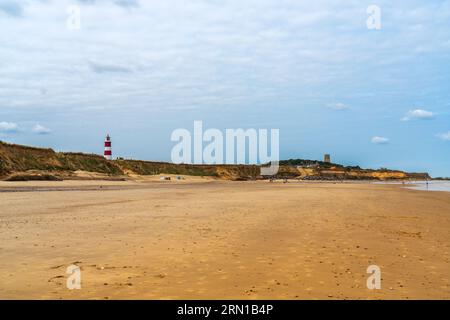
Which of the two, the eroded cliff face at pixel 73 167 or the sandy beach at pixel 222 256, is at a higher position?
the eroded cliff face at pixel 73 167

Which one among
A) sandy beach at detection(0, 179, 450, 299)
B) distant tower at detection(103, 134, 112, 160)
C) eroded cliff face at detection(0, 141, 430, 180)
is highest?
distant tower at detection(103, 134, 112, 160)

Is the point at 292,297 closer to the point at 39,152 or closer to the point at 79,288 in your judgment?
the point at 79,288

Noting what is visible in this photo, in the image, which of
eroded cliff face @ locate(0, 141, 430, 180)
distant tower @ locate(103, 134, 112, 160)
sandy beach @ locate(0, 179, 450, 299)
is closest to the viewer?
sandy beach @ locate(0, 179, 450, 299)

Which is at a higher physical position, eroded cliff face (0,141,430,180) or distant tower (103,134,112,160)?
distant tower (103,134,112,160)

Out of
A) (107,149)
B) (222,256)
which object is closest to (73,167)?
(107,149)

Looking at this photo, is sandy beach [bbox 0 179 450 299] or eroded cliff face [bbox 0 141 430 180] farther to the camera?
eroded cliff face [bbox 0 141 430 180]

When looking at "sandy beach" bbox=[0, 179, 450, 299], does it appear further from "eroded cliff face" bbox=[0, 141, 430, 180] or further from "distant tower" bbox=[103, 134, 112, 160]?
"distant tower" bbox=[103, 134, 112, 160]

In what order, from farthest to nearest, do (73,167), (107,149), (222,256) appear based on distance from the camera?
(107,149), (73,167), (222,256)

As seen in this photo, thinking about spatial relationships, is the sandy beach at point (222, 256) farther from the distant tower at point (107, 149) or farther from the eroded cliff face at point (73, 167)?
the distant tower at point (107, 149)

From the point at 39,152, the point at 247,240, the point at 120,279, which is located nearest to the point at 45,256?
the point at 120,279

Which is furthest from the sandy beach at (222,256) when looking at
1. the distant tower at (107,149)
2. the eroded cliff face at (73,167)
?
the distant tower at (107,149)

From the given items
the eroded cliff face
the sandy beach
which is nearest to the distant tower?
the eroded cliff face

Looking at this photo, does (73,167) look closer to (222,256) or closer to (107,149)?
(107,149)
